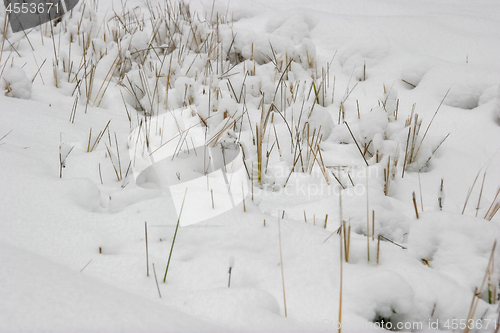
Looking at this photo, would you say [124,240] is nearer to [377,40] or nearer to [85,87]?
[85,87]

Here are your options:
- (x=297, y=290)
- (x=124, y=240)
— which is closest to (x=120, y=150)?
(x=124, y=240)

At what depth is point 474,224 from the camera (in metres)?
0.96

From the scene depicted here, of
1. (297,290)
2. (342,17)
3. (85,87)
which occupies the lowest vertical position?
(297,290)

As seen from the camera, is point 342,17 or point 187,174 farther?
point 342,17

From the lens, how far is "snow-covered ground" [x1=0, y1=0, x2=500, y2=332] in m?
0.71

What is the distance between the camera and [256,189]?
4.26ft

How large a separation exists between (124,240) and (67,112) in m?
1.02

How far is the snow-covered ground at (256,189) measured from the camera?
2.32 feet
